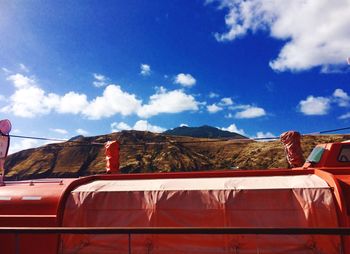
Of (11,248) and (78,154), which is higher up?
(78,154)

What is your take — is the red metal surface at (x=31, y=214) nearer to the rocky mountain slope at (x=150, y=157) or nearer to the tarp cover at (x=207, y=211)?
the tarp cover at (x=207, y=211)

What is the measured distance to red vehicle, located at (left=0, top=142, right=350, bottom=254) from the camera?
6.64 metres

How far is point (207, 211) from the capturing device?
7.06 metres

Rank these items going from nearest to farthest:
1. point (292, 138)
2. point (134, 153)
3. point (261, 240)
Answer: point (261, 240) → point (292, 138) → point (134, 153)

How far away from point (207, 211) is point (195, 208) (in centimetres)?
27

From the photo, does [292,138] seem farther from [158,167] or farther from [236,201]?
[158,167]

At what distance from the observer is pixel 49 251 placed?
763 centimetres

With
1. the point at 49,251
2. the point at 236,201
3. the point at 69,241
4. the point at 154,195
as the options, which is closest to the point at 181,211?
the point at 154,195

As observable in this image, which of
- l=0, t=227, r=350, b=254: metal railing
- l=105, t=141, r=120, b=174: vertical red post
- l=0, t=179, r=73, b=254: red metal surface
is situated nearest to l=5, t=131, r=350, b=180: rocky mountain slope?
l=105, t=141, r=120, b=174: vertical red post

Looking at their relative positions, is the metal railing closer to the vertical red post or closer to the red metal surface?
the red metal surface

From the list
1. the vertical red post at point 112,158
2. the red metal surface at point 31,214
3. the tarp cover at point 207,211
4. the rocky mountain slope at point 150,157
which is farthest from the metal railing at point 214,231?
the rocky mountain slope at point 150,157

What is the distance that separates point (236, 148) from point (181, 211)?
69800 millimetres

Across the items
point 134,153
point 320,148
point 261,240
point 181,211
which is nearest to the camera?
point 261,240

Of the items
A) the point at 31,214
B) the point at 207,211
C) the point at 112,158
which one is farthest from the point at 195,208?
the point at 112,158
